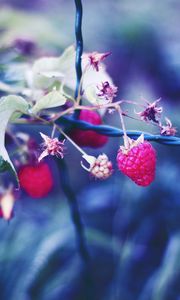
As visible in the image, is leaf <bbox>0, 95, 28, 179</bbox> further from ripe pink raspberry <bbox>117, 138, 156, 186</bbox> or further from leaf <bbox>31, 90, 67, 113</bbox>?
ripe pink raspberry <bbox>117, 138, 156, 186</bbox>

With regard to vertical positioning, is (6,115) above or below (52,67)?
below

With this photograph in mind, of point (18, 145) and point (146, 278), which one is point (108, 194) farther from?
point (18, 145)

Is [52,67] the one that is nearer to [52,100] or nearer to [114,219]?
[52,100]

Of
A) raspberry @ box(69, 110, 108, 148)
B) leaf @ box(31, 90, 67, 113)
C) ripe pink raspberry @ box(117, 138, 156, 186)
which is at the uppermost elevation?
raspberry @ box(69, 110, 108, 148)

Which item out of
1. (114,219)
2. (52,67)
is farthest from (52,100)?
(114,219)

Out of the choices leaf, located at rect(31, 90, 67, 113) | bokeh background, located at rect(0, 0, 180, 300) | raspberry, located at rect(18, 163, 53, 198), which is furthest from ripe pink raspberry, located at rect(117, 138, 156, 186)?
bokeh background, located at rect(0, 0, 180, 300)

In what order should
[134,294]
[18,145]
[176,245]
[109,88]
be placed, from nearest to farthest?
[109,88] < [18,145] < [176,245] < [134,294]

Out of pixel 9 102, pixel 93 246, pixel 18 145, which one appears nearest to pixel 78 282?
pixel 93 246
